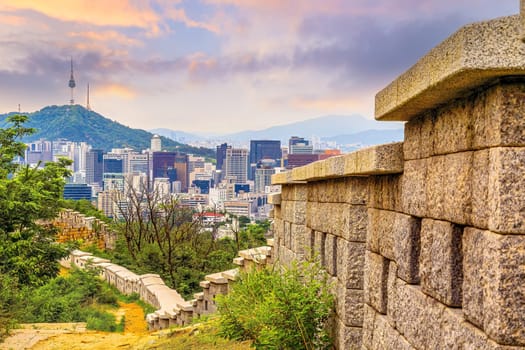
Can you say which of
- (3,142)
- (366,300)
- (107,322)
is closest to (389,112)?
(366,300)

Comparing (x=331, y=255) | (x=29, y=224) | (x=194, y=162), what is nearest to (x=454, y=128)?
(x=331, y=255)

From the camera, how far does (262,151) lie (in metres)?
178

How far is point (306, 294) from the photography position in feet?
19.5

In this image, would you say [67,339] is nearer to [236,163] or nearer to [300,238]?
[300,238]

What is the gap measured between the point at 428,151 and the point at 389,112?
37 cm

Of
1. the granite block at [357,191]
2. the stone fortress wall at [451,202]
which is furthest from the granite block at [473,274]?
the granite block at [357,191]

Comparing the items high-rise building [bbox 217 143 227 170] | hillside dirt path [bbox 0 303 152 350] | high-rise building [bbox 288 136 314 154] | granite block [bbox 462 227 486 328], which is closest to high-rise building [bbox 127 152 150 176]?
high-rise building [bbox 217 143 227 170]

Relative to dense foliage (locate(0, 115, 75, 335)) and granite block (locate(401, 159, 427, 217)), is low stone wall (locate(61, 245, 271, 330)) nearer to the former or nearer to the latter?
dense foliage (locate(0, 115, 75, 335))

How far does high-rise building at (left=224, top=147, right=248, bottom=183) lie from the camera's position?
179 metres

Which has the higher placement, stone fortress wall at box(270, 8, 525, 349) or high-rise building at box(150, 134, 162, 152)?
high-rise building at box(150, 134, 162, 152)

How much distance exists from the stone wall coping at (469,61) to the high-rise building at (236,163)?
569ft

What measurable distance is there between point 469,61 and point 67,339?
1080cm

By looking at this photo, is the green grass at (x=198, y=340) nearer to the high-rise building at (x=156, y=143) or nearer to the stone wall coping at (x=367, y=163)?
the stone wall coping at (x=367, y=163)

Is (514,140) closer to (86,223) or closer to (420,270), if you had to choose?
(420,270)
